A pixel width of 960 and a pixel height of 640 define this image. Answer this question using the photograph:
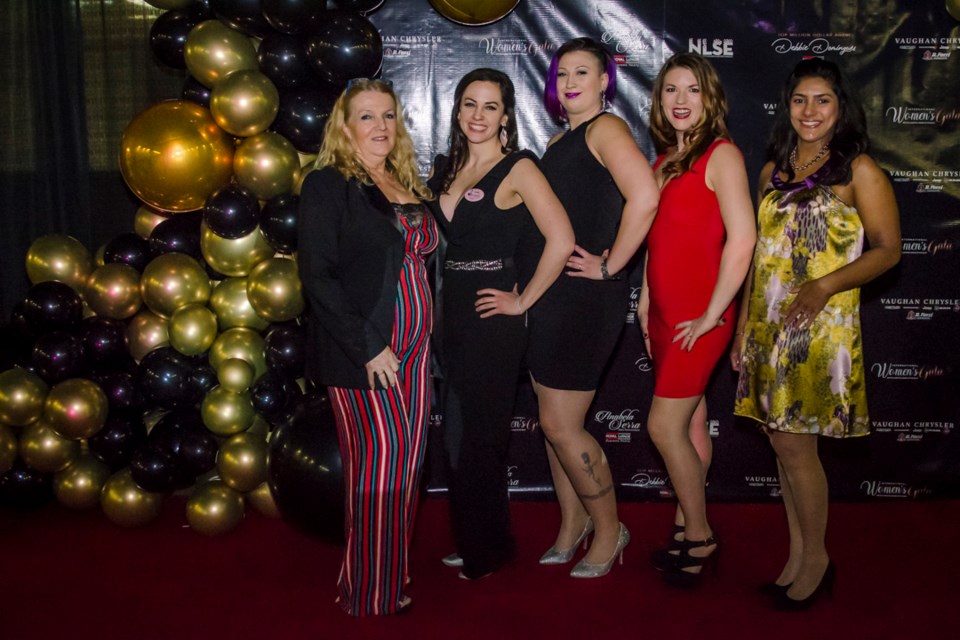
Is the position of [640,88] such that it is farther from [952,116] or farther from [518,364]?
[518,364]

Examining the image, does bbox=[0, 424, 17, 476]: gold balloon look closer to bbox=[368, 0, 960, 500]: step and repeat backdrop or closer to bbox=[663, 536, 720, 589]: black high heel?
bbox=[368, 0, 960, 500]: step and repeat backdrop

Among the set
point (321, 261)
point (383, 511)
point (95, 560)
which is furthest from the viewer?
point (95, 560)

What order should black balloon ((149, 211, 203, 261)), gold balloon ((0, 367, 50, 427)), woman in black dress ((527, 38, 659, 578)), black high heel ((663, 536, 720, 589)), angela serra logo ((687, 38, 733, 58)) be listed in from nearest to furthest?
woman in black dress ((527, 38, 659, 578))
black high heel ((663, 536, 720, 589))
gold balloon ((0, 367, 50, 427))
black balloon ((149, 211, 203, 261))
angela serra logo ((687, 38, 733, 58))

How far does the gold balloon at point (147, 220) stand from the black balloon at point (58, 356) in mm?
567

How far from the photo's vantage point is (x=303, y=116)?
322 cm

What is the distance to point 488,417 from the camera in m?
2.74

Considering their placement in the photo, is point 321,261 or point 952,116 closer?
point 321,261

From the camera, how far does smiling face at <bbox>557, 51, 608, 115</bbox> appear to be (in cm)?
273

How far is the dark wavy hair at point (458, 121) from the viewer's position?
2.67 m

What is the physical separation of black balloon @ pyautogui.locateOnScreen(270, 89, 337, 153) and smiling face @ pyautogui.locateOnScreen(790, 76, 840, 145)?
70.9 inches

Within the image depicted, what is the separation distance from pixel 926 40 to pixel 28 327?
427 cm

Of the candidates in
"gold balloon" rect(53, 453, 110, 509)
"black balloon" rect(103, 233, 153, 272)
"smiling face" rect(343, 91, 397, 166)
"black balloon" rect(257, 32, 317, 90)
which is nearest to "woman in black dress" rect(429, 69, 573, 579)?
"smiling face" rect(343, 91, 397, 166)

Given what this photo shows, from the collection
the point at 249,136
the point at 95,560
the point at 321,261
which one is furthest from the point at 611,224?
the point at 95,560

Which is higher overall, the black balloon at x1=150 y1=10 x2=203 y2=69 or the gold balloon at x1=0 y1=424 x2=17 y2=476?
the black balloon at x1=150 y1=10 x2=203 y2=69
